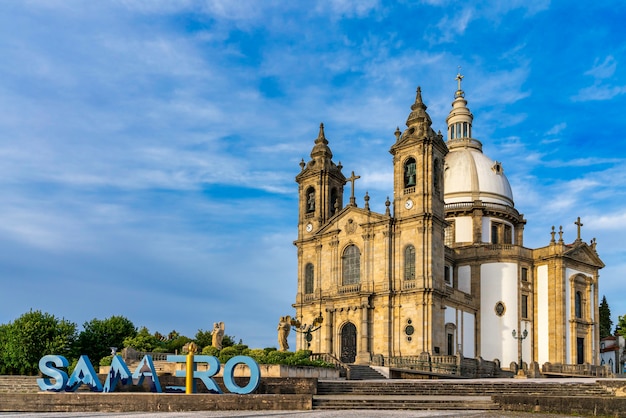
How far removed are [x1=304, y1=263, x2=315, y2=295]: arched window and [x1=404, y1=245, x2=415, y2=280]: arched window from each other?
8.09m

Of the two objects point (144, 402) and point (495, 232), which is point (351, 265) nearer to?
point (495, 232)

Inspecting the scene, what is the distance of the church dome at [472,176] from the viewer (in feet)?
193

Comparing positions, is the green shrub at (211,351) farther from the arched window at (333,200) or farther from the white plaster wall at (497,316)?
the white plaster wall at (497,316)

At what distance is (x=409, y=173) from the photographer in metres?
50.8

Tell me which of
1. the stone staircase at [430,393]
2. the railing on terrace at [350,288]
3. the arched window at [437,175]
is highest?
the arched window at [437,175]

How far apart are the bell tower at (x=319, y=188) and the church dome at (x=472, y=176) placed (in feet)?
30.8

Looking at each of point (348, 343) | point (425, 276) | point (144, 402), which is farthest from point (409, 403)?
point (348, 343)

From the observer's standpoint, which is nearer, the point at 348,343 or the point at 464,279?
the point at 348,343

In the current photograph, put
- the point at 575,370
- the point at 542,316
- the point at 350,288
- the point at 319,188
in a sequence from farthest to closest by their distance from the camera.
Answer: the point at 319,188 → the point at 542,316 → the point at 350,288 → the point at 575,370

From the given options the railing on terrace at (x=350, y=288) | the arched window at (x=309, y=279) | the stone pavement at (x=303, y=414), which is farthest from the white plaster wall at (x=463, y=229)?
the stone pavement at (x=303, y=414)

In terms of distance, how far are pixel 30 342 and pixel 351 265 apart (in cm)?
2366

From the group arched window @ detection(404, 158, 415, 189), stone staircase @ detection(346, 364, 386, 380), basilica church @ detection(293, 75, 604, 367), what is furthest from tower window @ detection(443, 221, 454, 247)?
stone staircase @ detection(346, 364, 386, 380)

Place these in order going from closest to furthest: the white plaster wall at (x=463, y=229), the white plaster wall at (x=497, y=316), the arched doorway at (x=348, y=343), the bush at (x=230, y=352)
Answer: the bush at (x=230, y=352)
the arched doorway at (x=348, y=343)
the white plaster wall at (x=497, y=316)
the white plaster wall at (x=463, y=229)

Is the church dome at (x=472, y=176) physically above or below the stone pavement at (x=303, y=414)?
above
